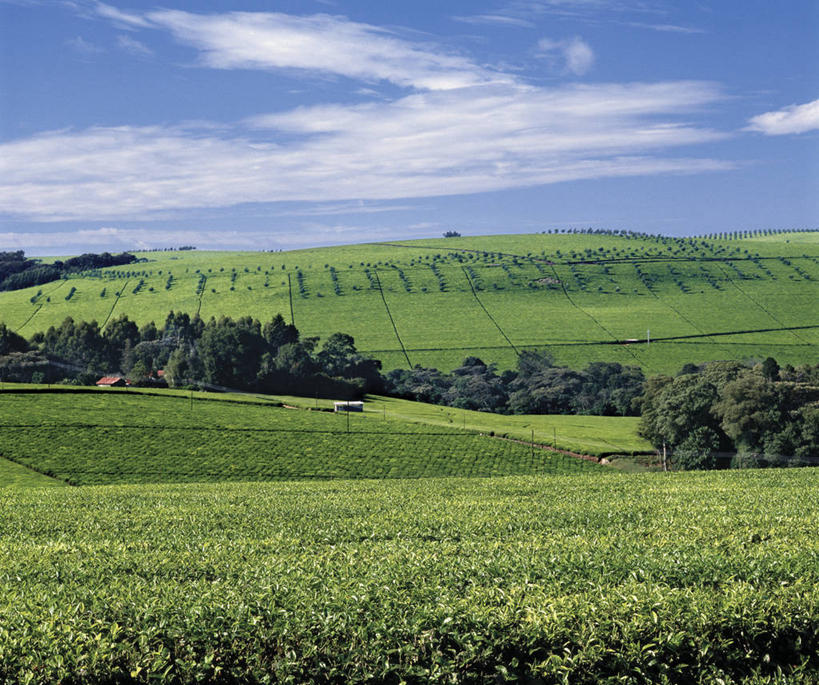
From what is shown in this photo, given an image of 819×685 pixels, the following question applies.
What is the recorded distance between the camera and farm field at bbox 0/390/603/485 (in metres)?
69.1

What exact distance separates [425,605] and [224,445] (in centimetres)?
7117

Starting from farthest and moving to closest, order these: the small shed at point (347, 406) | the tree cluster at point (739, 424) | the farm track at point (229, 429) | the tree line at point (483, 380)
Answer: the small shed at point (347, 406)
the tree line at point (483, 380)
the tree cluster at point (739, 424)
the farm track at point (229, 429)

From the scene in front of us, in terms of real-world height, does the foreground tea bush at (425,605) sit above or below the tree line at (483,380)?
above

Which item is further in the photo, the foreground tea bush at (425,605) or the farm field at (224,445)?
the farm field at (224,445)

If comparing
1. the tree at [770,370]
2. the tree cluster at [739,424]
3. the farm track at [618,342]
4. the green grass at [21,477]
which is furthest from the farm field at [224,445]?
the farm track at [618,342]

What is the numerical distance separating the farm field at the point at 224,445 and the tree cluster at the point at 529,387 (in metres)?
48.7

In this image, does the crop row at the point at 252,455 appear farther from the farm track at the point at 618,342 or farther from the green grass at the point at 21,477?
the farm track at the point at 618,342

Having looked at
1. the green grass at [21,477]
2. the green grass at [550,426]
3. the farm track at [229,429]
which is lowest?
the green grass at [21,477]

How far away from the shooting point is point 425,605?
9688 mm

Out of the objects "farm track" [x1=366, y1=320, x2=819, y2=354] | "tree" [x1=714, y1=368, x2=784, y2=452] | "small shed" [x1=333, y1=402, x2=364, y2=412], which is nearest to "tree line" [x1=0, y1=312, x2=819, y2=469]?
"tree" [x1=714, y1=368, x2=784, y2=452]

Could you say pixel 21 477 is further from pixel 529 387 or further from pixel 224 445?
pixel 529 387

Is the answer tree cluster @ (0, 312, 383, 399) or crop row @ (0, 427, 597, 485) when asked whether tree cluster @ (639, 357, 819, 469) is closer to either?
crop row @ (0, 427, 597, 485)

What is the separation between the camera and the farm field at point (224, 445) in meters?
69.1

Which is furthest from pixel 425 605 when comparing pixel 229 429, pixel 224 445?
pixel 229 429
